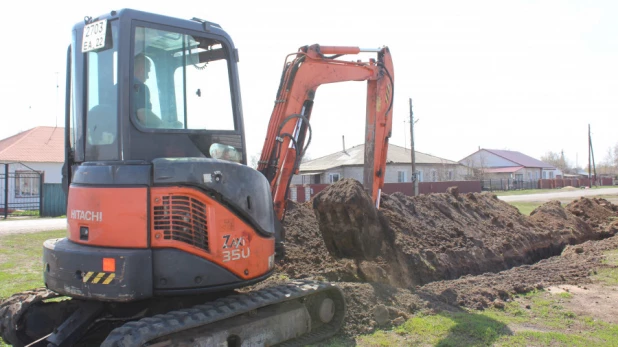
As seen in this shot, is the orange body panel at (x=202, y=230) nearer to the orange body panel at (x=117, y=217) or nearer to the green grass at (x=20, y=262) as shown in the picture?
the orange body panel at (x=117, y=217)

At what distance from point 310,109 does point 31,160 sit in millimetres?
29627

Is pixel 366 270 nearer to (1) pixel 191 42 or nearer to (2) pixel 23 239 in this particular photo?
(1) pixel 191 42

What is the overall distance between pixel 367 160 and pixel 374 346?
3.19 m

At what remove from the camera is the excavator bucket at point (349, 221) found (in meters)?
7.25

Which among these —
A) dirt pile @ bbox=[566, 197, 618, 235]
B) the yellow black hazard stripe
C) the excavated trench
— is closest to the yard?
the excavated trench

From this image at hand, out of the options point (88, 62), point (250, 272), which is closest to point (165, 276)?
point (250, 272)

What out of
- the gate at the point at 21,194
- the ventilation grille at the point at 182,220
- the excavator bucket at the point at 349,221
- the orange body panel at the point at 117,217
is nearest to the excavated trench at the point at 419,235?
the excavator bucket at the point at 349,221

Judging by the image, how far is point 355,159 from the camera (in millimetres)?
45625

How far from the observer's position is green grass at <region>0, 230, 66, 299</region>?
7.71 m

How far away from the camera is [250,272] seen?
176 inches

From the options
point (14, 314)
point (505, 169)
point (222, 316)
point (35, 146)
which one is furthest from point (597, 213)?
point (505, 169)

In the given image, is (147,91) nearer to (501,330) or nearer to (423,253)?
(501,330)

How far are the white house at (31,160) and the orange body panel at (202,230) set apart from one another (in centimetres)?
2459

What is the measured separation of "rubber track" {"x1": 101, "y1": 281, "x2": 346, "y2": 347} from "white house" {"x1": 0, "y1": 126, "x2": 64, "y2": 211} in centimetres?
2434
